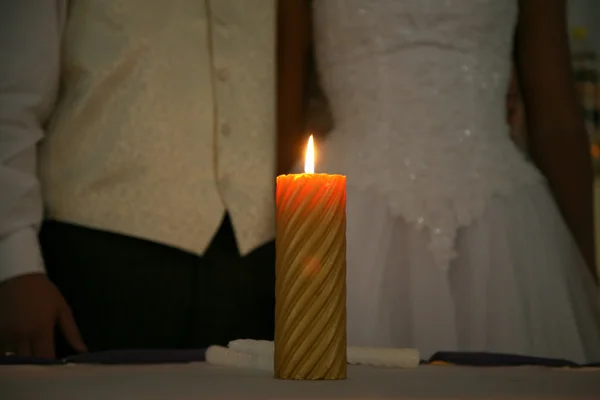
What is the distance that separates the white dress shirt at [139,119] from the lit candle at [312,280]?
2.15 feet

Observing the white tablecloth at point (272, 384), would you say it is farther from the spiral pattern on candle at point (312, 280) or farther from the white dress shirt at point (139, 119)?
the white dress shirt at point (139, 119)

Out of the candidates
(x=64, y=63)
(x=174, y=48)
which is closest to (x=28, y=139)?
(x=64, y=63)

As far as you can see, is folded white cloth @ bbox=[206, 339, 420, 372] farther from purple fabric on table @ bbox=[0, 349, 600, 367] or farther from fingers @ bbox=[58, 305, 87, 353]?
fingers @ bbox=[58, 305, 87, 353]

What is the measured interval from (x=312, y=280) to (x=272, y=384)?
2.7 inches

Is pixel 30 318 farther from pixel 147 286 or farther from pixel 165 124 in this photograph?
pixel 165 124

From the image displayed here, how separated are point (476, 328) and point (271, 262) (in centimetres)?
31

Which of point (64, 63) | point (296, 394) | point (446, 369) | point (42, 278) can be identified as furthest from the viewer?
point (64, 63)

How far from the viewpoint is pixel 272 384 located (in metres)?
0.49

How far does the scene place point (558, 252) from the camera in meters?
1.20

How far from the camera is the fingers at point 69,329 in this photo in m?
1.04

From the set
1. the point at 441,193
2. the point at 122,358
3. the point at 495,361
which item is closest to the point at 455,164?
the point at 441,193

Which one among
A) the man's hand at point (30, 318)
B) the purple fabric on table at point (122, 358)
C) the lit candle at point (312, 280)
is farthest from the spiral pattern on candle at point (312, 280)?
the man's hand at point (30, 318)

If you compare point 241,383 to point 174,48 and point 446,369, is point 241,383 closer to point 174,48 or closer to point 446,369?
point 446,369

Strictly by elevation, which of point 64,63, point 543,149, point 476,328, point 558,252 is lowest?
point 476,328
